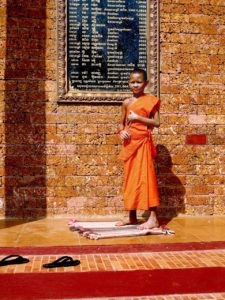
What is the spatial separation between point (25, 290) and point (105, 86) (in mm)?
3520

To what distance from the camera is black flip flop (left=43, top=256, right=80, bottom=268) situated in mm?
3275

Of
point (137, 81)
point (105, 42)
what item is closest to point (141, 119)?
point (137, 81)

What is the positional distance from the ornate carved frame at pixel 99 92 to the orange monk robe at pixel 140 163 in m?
1.01

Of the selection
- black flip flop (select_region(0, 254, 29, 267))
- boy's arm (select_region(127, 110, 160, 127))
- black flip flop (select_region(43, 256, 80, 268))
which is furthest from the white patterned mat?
boy's arm (select_region(127, 110, 160, 127))

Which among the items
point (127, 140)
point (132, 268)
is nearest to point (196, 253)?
point (132, 268)

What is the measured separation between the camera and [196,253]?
376 centimetres

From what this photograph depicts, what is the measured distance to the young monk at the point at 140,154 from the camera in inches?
181

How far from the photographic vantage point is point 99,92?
5723mm

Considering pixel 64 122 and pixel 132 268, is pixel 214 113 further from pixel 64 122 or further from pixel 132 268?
pixel 132 268

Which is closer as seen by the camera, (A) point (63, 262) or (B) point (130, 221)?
(A) point (63, 262)

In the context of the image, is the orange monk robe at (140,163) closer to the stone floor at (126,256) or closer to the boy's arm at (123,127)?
the boy's arm at (123,127)

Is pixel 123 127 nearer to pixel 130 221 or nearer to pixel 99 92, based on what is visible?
pixel 99 92

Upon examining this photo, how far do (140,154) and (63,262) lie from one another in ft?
5.75

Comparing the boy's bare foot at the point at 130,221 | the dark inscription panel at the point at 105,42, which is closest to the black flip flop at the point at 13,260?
the boy's bare foot at the point at 130,221
